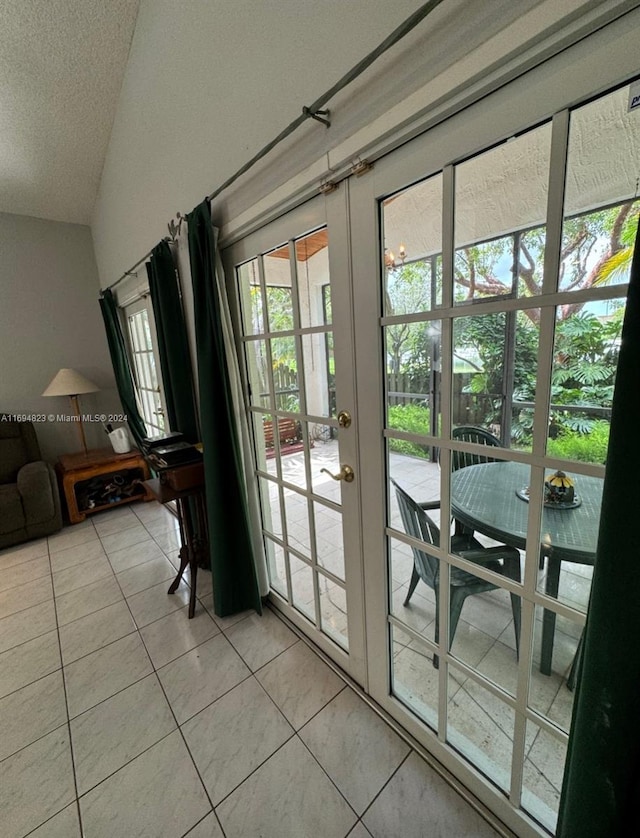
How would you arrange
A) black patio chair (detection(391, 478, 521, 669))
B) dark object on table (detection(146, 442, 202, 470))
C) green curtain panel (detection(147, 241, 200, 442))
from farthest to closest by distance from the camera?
green curtain panel (detection(147, 241, 200, 442)) → dark object on table (detection(146, 442, 202, 470)) → black patio chair (detection(391, 478, 521, 669))

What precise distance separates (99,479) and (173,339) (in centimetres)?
211

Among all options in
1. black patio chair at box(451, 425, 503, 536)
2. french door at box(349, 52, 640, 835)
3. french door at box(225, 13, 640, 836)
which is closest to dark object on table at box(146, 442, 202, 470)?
french door at box(225, 13, 640, 836)

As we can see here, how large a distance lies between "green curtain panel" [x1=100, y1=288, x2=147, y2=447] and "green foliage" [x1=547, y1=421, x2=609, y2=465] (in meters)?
3.22

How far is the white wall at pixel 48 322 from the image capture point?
10.2 ft

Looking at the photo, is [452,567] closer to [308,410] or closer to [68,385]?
[308,410]

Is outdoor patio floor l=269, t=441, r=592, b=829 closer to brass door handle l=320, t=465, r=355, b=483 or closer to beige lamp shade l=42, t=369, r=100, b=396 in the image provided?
brass door handle l=320, t=465, r=355, b=483

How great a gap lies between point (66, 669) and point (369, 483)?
1.76 metres

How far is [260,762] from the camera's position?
1.19 meters

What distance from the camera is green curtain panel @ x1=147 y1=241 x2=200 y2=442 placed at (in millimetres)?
1934

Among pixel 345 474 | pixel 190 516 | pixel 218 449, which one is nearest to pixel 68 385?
pixel 190 516

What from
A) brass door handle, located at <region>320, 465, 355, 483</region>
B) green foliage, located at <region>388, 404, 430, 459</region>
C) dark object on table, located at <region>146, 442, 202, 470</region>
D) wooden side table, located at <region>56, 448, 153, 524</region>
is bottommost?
wooden side table, located at <region>56, 448, 153, 524</region>

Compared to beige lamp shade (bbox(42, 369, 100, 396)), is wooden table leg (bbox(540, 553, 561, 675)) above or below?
below

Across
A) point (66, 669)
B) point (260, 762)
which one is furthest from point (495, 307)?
point (66, 669)

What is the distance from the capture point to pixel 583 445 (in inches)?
28.4
